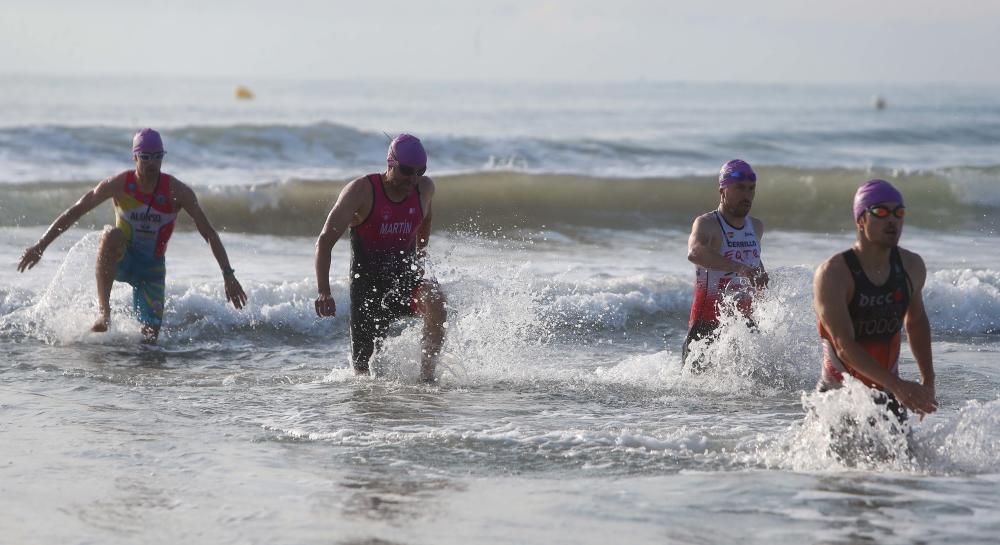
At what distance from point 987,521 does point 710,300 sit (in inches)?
121

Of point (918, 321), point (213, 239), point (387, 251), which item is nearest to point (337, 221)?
point (387, 251)

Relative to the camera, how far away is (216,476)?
5.86m

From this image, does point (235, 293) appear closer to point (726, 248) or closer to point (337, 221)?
point (337, 221)

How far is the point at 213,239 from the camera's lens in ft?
29.5

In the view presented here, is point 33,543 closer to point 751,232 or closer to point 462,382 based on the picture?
point 462,382

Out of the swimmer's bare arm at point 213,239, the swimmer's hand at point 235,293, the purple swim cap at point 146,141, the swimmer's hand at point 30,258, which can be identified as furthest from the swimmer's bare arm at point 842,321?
the swimmer's hand at point 30,258

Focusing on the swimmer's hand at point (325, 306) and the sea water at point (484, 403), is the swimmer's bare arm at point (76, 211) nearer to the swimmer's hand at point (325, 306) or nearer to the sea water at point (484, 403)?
the sea water at point (484, 403)

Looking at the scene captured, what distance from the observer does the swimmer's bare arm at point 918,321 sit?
5406 mm

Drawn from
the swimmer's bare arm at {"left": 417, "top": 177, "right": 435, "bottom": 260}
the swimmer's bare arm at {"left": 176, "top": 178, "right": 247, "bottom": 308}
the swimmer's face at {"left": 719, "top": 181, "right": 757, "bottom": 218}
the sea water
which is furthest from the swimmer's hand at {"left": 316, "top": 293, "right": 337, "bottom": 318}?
the swimmer's face at {"left": 719, "top": 181, "right": 757, "bottom": 218}

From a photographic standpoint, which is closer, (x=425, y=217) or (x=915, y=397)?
(x=915, y=397)

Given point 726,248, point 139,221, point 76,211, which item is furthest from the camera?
point 139,221

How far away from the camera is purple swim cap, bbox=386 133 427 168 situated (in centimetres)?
750

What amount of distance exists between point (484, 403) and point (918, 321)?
9.93 feet

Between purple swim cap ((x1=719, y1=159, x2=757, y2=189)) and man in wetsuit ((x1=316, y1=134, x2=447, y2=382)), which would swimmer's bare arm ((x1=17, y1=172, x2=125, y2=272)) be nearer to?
man in wetsuit ((x1=316, y1=134, x2=447, y2=382))
